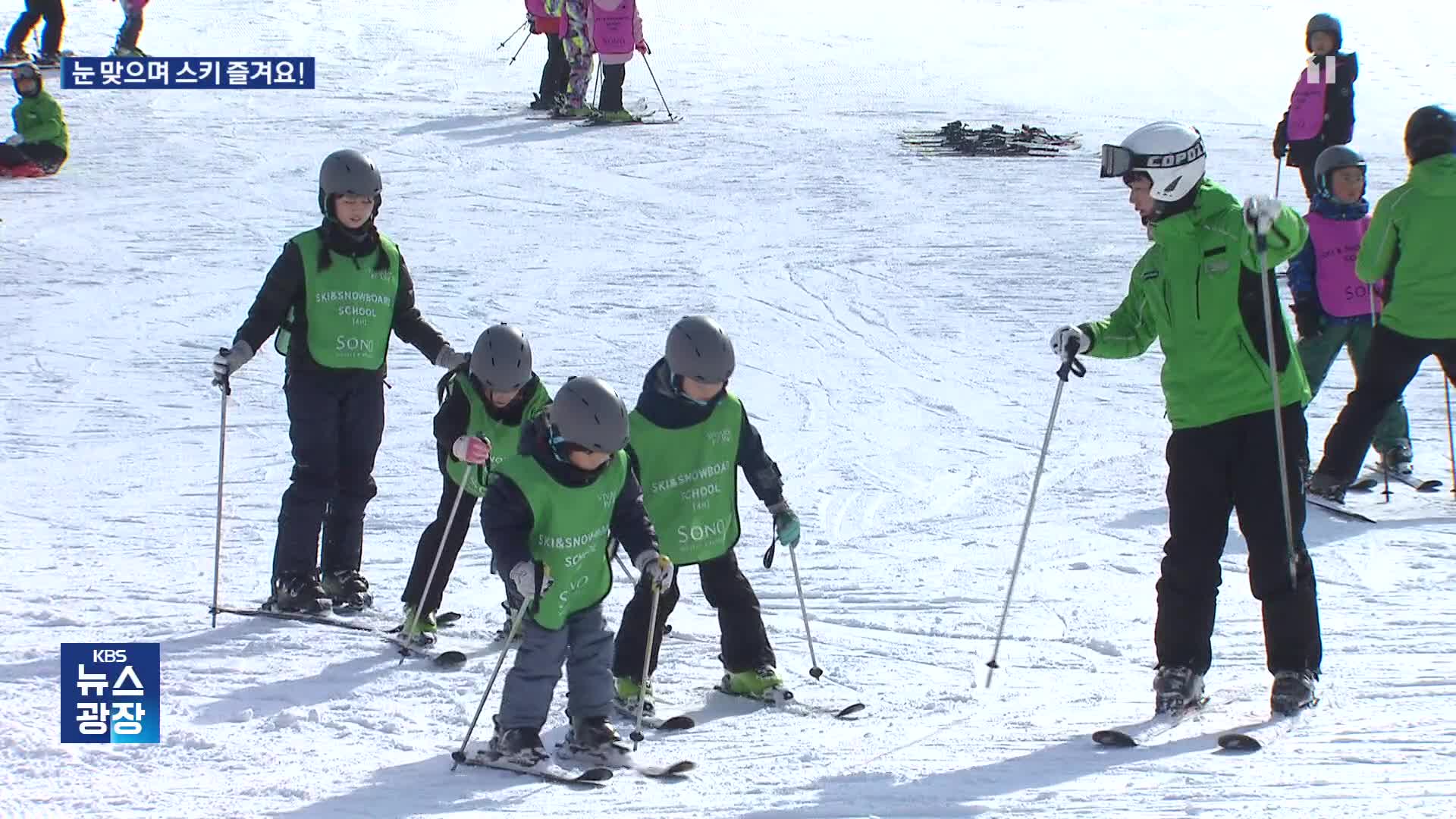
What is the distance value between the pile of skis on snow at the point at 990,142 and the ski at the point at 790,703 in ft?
40.2

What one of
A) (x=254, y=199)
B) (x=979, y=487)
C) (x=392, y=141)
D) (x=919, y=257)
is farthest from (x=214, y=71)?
(x=979, y=487)

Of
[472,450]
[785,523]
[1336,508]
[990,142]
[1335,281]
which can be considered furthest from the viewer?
[990,142]

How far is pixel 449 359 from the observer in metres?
6.73

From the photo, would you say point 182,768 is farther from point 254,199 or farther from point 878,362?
point 254,199

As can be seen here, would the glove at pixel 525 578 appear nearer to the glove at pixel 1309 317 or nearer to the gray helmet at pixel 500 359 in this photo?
the gray helmet at pixel 500 359

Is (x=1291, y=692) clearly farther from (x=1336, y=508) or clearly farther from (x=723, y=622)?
(x=1336, y=508)

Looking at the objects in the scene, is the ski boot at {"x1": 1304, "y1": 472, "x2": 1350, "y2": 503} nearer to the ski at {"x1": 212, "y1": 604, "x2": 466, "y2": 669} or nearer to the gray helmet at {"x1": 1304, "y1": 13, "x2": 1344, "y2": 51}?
the ski at {"x1": 212, "y1": 604, "x2": 466, "y2": 669}

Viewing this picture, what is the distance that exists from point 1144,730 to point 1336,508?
3.43 metres

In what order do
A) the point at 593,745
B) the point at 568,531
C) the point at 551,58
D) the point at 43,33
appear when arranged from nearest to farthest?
the point at 568,531, the point at 593,745, the point at 551,58, the point at 43,33

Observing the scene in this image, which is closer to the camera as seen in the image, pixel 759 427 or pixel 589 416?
pixel 589 416

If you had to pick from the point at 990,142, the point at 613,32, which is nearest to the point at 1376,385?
the point at 990,142

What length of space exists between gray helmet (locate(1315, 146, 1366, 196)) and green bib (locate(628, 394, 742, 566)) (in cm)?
418

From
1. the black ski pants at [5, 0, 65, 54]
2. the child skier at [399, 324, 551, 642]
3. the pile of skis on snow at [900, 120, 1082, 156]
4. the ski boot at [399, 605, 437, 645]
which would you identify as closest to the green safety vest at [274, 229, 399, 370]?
the child skier at [399, 324, 551, 642]

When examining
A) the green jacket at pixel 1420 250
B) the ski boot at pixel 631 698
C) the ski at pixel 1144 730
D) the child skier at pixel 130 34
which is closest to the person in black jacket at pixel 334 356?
the ski boot at pixel 631 698
